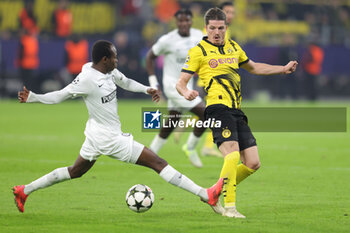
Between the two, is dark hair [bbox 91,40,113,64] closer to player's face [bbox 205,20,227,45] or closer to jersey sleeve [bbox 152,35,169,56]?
player's face [bbox 205,20,227,45]

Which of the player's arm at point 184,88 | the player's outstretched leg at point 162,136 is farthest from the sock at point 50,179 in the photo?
the player's outstretched leg at point 162,136


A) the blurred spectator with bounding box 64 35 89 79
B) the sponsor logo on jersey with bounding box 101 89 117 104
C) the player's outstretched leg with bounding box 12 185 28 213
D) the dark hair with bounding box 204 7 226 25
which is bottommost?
the blurred spectator with bounding box 64 35 89 79

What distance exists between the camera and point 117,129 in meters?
7.74

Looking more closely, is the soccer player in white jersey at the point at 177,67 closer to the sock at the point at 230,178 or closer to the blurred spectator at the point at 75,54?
the sock at the point at 230,178

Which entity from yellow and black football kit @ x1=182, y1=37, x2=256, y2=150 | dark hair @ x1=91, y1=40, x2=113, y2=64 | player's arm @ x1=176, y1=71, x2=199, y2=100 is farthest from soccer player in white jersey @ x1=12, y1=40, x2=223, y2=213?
player's arm @ x1=176, y1=71, x2=199, y2=100

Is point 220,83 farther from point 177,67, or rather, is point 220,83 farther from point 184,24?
point 177,67

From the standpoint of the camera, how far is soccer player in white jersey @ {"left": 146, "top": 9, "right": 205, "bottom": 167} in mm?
12016

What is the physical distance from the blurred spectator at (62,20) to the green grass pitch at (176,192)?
39.8ft

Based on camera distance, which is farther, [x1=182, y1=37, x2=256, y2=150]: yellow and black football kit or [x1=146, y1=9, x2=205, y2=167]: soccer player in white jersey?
[x1=146, y1=9, x2=205, y2=167]: soccer player in white jersey

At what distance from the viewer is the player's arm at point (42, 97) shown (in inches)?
288

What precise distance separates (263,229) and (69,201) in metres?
2.68

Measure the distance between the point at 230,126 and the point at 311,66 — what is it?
69.5 ft

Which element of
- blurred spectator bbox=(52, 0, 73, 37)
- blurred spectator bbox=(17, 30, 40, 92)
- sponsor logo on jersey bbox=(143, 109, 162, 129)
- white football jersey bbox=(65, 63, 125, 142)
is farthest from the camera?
blurred spectator bbox=(52, 0, 73, 37)

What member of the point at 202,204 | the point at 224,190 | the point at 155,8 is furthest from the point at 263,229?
the point at 155,8
